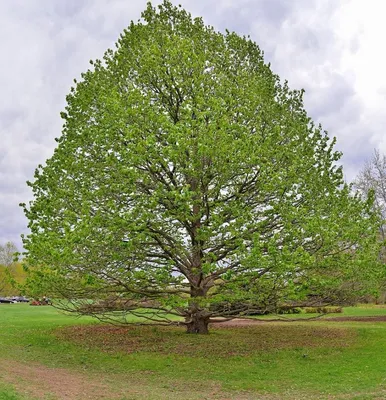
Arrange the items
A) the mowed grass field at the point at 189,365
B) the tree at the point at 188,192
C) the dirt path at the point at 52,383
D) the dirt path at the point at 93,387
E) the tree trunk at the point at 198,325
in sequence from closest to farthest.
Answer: the dirt path at the point at 52,383 < the dirt path at the point at 93,387 < the mowed grass field at the point at 189,365 < the tree at the point at 188,192 < the tree trunk at the point at 198,325

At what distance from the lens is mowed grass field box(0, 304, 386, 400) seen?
10484 mm

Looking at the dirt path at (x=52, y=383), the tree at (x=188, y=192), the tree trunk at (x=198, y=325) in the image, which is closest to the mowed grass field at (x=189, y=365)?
the dirt path at (x=52, y=383)

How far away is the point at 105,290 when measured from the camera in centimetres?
1491

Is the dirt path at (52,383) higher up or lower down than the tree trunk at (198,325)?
lower down

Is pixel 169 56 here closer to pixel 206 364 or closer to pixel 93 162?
pixel 93 162

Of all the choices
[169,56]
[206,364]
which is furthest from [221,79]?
[206,364]

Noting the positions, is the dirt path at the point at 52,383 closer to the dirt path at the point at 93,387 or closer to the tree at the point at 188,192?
the dirt path at the point at 93,387

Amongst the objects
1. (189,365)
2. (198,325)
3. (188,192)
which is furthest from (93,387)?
(198,325)

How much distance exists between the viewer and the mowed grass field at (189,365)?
10484 millimetres

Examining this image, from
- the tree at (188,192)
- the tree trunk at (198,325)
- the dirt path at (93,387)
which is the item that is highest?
the tree at (188,192)

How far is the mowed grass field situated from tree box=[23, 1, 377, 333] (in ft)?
5.54

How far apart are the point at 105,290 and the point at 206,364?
4.30 m

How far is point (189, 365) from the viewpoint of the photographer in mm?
13500

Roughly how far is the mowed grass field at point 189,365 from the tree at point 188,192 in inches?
66.5
